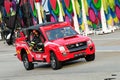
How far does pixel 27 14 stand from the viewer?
43281mm

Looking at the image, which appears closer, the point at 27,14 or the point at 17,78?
the point at 17,78

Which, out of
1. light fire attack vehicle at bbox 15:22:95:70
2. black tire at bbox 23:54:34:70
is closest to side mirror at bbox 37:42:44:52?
light fire attack vehicle at bbox 15:22:95:70

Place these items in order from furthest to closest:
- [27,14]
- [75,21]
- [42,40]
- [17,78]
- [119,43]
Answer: [27,14], [75,21], [119,43], [42,40], [17,78]

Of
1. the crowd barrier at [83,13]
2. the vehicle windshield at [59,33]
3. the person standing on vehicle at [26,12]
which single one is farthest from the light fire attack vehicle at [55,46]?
the person standing on vehicle at [26,12]

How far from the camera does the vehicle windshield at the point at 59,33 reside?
19875 mm

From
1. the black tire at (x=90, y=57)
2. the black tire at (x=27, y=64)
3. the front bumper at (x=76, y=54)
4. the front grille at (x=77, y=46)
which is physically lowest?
the black tire at (x=27, y=64)

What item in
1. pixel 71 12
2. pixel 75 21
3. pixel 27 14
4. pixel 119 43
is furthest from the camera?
pixel 27 14

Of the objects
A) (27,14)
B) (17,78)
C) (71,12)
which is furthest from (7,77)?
(27,14)

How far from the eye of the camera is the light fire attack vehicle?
18.8 meters

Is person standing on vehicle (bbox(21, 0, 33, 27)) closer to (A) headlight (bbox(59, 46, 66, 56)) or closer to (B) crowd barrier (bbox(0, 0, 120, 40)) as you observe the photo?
(B) crowd barrier (bbox(0, 0, 120, 40))

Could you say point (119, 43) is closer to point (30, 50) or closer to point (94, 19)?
point (30, 50)

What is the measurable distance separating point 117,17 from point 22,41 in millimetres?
18256

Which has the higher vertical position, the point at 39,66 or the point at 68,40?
the point at 68,40

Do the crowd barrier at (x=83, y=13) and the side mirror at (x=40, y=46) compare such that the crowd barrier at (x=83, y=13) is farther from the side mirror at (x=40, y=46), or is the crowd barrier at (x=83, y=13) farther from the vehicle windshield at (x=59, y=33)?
the side mirror at (x=40, y=46)
